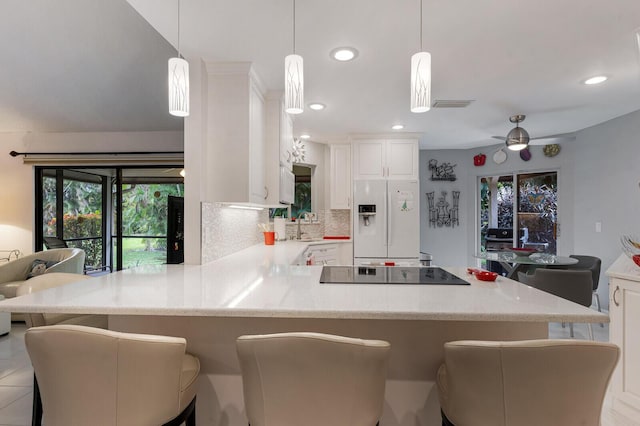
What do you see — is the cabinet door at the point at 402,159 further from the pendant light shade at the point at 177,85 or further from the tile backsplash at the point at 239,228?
the pendant light shade at the point at 177,85

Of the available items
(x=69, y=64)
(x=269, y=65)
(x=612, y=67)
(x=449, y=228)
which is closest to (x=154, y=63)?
(x=69, y=64)

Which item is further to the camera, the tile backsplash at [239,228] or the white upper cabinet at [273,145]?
the white upper cabinet at [273,145]

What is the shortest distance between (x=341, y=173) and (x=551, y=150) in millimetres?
3106

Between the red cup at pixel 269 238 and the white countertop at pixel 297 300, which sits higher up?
the red cup at pixel 269 238

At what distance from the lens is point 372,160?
14.9 feet

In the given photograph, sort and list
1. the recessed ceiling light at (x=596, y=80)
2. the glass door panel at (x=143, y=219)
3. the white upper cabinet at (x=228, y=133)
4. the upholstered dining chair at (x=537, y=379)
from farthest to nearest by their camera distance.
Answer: the glass door panel at (x=143, y=219), the recessed ceiling light at (x=596, y=80), the white upper cabinet at (x=228, y=133), the upholstered dining chair at (x=537, y=379)

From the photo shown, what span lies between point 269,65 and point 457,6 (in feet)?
4.20

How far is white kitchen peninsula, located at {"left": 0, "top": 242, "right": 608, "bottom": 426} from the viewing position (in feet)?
4.02

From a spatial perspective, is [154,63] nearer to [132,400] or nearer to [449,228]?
[132,400]

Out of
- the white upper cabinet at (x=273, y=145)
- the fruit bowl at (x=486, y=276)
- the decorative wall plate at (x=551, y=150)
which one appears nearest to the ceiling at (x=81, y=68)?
the white upper cabinet at (x=273, y=145)

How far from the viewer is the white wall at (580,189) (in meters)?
3.74

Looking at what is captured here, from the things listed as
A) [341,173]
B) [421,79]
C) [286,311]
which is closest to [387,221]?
[341,173]

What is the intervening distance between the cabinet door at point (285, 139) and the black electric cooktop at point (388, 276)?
144 cm

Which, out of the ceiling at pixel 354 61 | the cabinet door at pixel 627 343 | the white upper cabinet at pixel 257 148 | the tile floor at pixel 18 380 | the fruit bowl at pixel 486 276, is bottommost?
the tile floor at pixel 18 380
